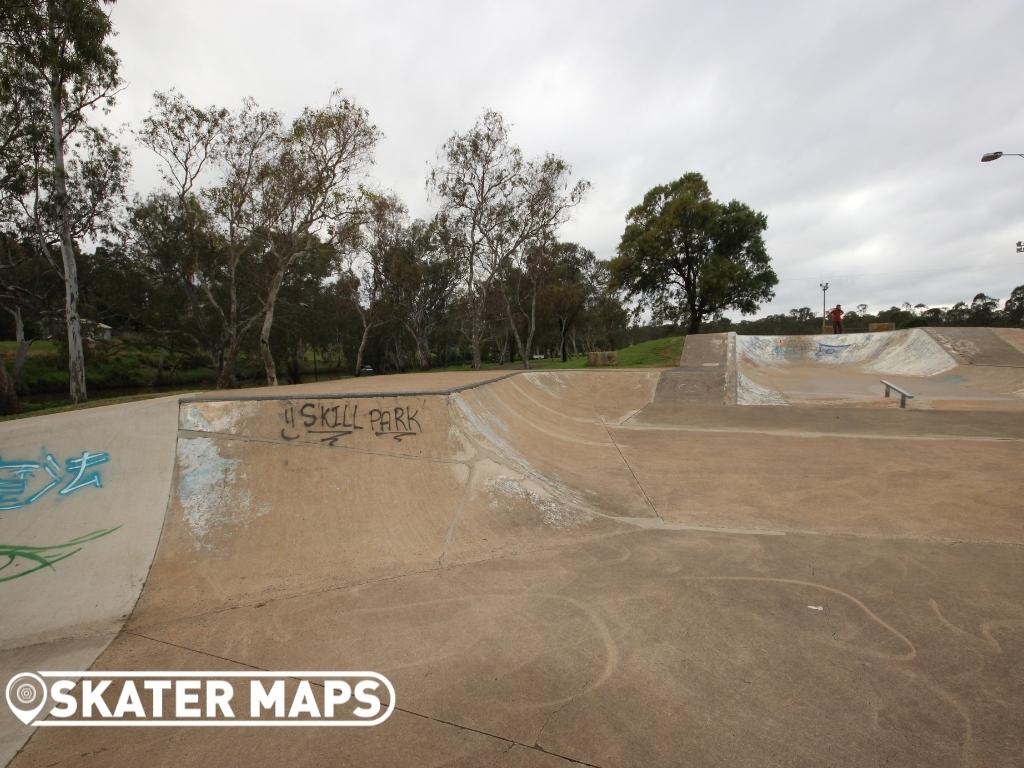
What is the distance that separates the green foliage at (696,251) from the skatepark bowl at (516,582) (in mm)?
24437

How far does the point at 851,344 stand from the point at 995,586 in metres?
21.6

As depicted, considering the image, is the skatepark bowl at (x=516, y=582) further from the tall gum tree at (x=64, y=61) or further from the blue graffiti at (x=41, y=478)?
the tall gum tree at (x=64, y=61)

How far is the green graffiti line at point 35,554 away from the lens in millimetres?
3371

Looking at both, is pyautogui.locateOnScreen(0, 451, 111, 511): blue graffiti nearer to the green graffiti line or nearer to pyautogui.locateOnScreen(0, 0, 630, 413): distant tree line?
the green graffiti line

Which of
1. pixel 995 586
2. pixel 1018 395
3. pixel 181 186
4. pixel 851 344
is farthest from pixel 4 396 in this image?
pixel 851 344

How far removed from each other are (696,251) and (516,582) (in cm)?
3116

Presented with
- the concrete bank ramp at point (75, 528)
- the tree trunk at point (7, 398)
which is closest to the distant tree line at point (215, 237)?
the tree trunk at point (7, 398)

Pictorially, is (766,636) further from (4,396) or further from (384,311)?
(384,311)

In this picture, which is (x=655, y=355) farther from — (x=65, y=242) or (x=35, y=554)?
(x=65, y=242)

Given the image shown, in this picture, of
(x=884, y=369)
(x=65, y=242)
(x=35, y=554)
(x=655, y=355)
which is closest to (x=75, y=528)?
(x=35, y=554)

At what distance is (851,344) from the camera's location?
20594 mm

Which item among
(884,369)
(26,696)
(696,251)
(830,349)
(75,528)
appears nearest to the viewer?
(26,696)

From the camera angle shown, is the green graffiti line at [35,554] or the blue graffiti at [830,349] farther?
the blue graffiti at [830,349]

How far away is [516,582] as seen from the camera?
134 inches
